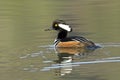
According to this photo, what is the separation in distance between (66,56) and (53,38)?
3005mm

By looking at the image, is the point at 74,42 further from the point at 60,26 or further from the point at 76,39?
the point at 60,26

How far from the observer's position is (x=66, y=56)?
15.4 metres

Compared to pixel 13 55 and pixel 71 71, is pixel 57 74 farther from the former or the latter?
pixel 13 55

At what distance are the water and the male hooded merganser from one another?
0.23 m

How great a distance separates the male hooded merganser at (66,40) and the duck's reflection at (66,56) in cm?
19

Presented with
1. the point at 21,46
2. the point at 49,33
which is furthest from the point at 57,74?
the point at 49,33

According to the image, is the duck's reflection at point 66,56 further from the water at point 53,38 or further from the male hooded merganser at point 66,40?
the male hooded merganser at point 66,40

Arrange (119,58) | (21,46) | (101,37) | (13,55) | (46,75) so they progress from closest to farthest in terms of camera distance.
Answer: (46,75), (119,58), (13,55), (21,46), (101,37)

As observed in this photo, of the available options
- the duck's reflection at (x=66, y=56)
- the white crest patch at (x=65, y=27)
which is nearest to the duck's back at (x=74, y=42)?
the duck's reflection at (x=66, y=56)

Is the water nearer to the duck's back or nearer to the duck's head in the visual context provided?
the duck's back

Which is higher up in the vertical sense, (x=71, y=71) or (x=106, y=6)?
(x=71, y=71)

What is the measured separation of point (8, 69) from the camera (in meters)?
13.6

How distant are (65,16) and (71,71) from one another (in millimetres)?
9987

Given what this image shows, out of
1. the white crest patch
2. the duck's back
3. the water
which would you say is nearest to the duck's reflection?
the water
